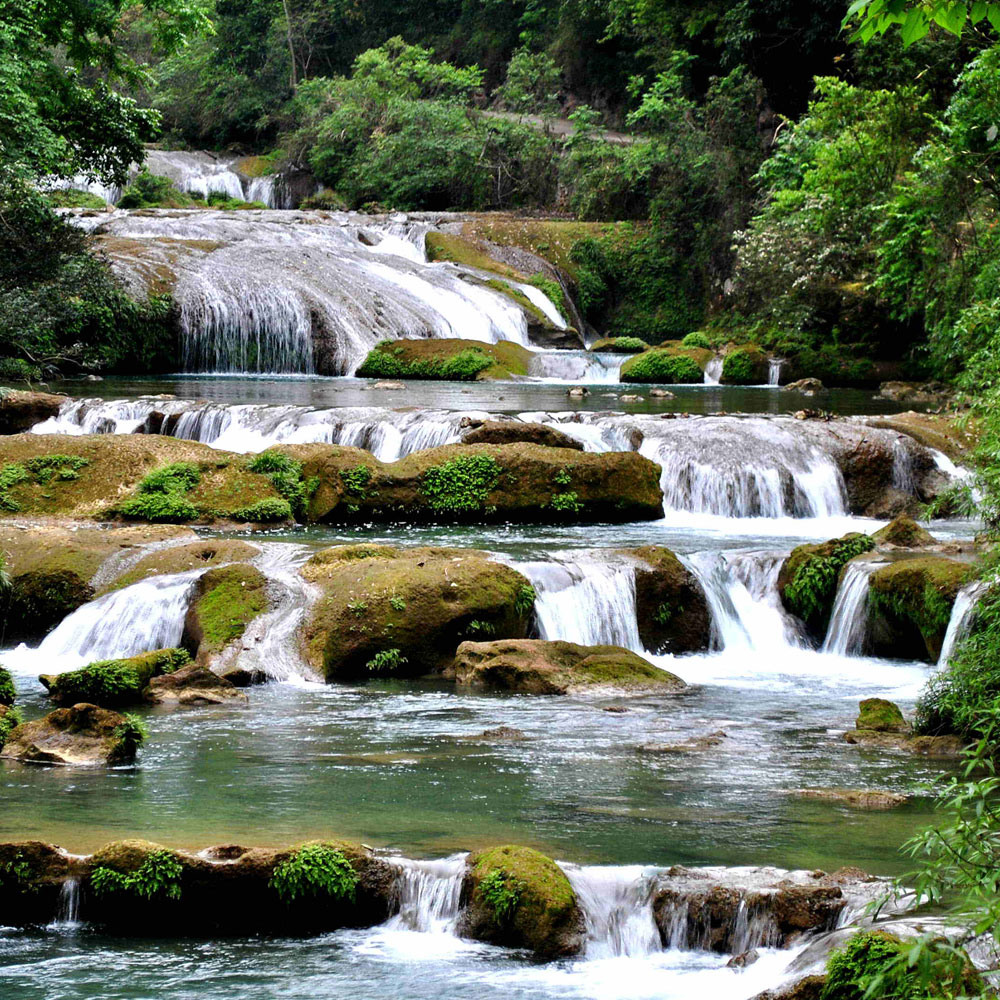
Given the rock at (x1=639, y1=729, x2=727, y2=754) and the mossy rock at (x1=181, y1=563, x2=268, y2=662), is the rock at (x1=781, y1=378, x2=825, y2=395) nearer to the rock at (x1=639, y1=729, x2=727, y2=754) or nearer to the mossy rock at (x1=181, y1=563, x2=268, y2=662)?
the mossy rock at (x1=181, y1=563, x2=268, y2=662)

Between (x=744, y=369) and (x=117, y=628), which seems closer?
(x=117, y=628)

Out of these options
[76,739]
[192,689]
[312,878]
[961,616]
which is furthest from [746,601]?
[312,878]

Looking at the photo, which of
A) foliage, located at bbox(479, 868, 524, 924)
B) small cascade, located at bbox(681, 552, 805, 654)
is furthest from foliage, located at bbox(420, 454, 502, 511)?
foliage, located at bbox(479, 868, 524, 924)

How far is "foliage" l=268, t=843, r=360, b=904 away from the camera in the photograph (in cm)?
653

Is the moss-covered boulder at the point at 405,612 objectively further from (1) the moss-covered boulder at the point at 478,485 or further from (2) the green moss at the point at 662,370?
(2) the green moss at the point at 662,370

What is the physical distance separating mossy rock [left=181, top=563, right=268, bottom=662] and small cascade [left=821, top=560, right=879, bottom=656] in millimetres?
5621

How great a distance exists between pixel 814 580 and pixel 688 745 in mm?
4446

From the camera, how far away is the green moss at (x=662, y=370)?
29.6m

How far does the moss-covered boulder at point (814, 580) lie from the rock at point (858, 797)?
16.6 ft

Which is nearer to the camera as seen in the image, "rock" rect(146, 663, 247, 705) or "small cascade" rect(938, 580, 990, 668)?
"rock" rect(146, 663, 247, 705)

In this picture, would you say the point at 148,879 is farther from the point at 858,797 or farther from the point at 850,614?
the point at 850,614

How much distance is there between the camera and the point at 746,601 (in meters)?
13.5

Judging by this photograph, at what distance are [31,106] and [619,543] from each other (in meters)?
12.1

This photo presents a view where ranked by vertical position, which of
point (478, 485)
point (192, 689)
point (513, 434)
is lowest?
point (192, 689)
